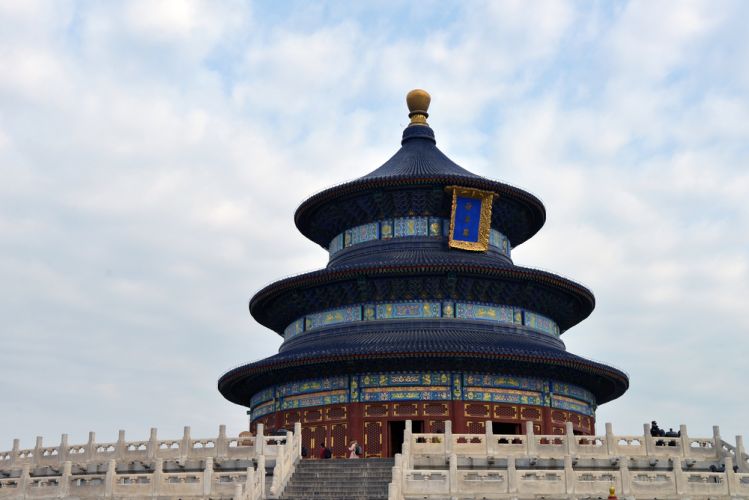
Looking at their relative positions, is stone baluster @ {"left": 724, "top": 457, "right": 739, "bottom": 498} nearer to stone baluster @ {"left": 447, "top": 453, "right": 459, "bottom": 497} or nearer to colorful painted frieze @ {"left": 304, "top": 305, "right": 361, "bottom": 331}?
stone baluster @ {"left": 447, "top": 453, "right": 459, "bottom": 497}

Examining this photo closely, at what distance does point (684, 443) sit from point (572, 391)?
14190mm

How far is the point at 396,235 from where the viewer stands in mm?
46562

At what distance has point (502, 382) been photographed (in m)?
41.2

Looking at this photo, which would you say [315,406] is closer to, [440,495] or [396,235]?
[396,235]

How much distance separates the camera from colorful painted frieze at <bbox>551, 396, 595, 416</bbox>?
140 ft

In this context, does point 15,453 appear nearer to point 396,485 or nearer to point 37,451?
point 37,451

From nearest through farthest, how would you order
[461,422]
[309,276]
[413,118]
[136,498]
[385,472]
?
[136,498] → [385,472] → [461,422] → [309,276] → [413,118]

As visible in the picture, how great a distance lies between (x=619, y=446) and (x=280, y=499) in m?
10.5

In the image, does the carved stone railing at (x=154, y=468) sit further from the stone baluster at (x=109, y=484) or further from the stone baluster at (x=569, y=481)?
the stone baluster at (x=569, y=481)

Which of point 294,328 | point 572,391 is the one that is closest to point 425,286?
point 294,328

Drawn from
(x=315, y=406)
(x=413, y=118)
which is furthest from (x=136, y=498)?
(x=413, y=118)

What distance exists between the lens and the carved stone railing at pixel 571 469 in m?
23.6

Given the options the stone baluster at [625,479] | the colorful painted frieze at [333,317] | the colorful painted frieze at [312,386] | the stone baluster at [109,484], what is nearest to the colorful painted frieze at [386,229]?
the colorful painted frieze at [333,317]

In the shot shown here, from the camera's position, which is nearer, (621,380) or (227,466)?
(227,466)
